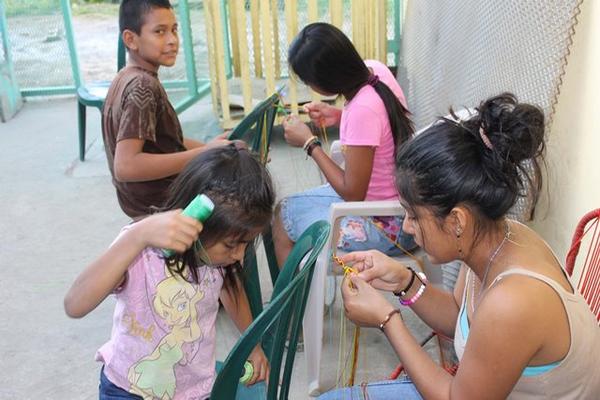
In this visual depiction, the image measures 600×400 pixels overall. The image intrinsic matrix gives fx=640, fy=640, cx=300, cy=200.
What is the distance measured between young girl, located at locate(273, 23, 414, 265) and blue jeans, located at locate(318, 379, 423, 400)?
0.67 m

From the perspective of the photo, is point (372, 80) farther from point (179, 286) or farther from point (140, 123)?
point (179, 286)

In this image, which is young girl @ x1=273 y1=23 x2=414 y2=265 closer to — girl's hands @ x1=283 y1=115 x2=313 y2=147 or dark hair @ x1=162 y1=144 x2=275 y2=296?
A: girl's hands @ x1=283 y1=115 x2=313 y2=147

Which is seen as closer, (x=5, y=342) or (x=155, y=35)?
(x=155, y=35)

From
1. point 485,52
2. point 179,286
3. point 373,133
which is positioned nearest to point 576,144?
point 485,52

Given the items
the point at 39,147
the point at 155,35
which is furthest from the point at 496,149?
the point at 39,147

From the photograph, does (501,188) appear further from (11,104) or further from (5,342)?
Result: (11,104)

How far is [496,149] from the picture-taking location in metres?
1.22

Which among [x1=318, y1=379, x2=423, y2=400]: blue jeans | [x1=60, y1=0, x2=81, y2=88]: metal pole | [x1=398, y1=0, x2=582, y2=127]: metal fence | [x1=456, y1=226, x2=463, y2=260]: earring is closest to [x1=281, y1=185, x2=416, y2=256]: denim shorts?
[x1=398, y1=0, x2=582, y2=127]: metal fence

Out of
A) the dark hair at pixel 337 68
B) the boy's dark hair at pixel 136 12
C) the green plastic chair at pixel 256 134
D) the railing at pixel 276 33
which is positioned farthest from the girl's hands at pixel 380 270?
the railing at pixel 276 33

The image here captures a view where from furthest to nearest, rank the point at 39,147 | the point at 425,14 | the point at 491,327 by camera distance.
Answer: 1. the point at 39,147
2. the point at 425,14
3. the point at 491,327

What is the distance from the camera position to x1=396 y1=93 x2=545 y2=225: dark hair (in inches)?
47.9

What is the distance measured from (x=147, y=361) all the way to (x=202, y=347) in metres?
0.13

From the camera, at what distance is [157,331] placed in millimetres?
1371

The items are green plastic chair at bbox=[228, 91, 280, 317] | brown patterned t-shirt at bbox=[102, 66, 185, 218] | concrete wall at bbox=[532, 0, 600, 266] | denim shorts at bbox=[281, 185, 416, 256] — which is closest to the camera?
concrete wall at bbox=[532, 0, 600, 266]
